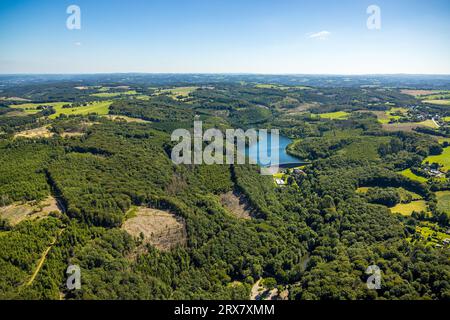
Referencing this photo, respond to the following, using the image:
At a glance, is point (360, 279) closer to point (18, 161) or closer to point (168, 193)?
point (168, 193)

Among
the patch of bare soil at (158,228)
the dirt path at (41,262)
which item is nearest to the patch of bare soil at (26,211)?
the dirt path at (41,262)

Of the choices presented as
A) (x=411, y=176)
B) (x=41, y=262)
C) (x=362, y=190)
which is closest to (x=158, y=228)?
(x=41, y=262)

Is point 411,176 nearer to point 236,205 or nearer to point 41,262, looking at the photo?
point 236,205

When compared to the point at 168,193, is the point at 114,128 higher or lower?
higher

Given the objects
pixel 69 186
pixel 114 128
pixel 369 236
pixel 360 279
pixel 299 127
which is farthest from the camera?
pixel 299 127

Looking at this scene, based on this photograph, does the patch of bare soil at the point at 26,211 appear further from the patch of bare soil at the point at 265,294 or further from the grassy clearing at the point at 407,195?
the grassy clearing at the point at 407,195

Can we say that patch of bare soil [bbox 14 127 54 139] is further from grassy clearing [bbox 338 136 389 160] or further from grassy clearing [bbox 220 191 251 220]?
grassy clearing [bbox 338 136 389 160]

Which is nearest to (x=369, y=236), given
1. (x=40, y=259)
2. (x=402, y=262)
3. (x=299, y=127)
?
(x=402, y=262)
